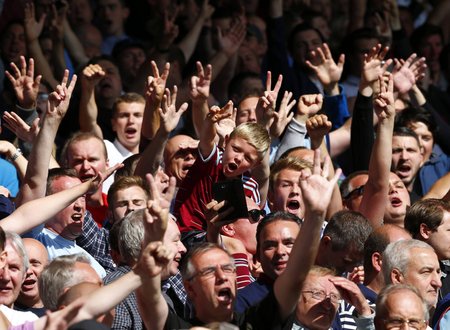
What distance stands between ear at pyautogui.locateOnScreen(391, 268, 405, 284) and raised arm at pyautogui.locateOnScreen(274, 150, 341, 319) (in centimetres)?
134

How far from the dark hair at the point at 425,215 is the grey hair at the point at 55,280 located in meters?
2.76

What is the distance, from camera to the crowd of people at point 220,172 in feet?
22.7

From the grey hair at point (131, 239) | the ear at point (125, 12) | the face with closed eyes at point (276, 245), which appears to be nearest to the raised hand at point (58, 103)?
the grey hair at point (131, 239)

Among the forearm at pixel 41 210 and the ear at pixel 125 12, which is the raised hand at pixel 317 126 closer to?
the forearm at pixel 41 210

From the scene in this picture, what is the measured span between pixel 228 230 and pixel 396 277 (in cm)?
112

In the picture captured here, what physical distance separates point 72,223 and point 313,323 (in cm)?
188

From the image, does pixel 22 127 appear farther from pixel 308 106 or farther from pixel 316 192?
pixel 316 192

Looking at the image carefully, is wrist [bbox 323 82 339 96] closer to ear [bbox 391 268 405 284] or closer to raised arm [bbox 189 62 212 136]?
raised arm [bbox 189 62 212 136]

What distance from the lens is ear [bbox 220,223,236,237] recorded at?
859 centimetres

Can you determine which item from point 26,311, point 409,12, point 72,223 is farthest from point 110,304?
point 409,12

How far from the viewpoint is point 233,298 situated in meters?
6.93

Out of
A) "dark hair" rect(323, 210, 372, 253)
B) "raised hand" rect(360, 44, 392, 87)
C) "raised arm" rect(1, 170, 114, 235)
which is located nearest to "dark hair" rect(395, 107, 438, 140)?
"raised hand" rect(360, 44, 392, 87)

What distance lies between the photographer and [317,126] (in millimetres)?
9617

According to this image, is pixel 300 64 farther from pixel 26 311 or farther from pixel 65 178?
pixel 26 311
